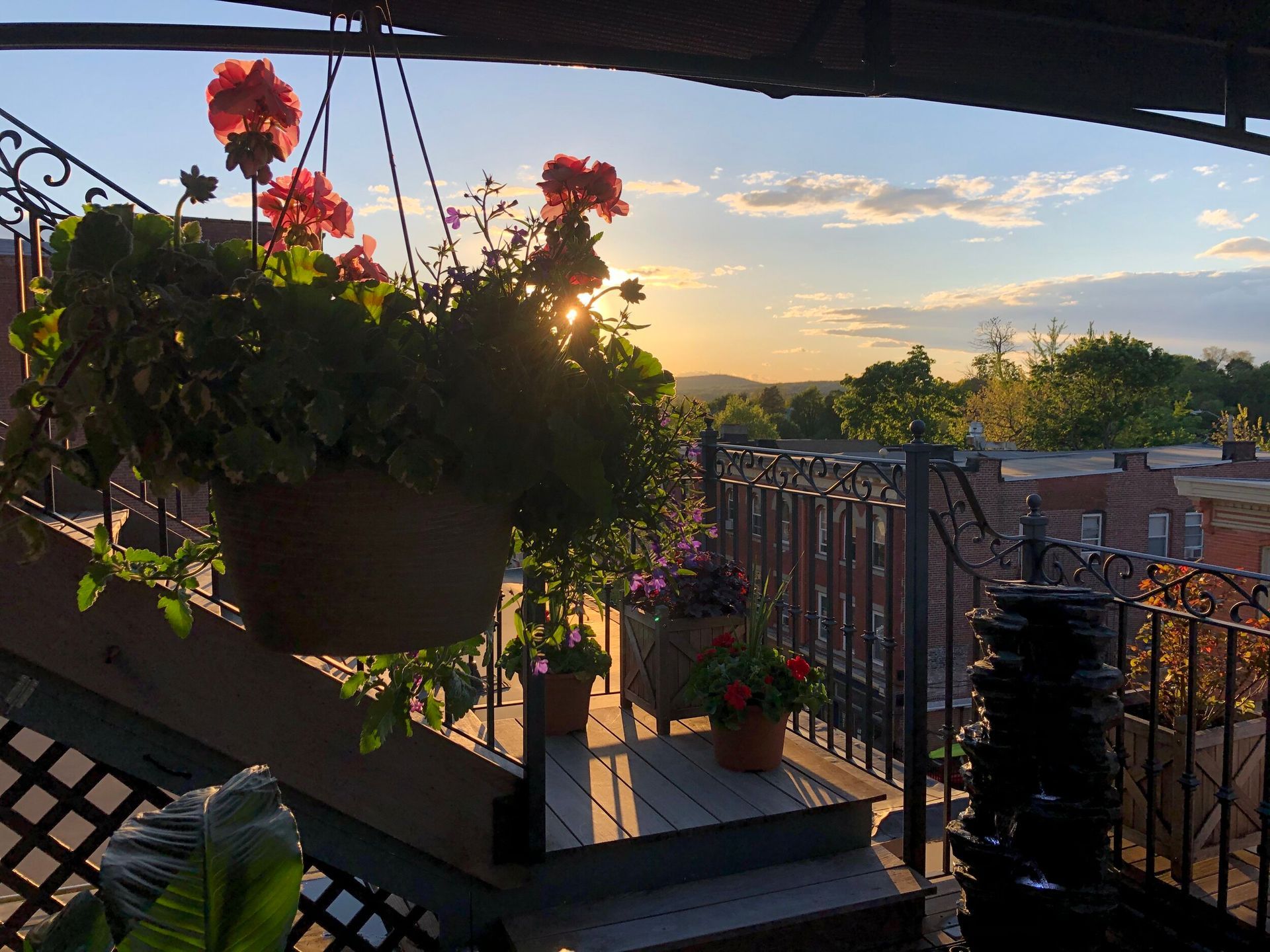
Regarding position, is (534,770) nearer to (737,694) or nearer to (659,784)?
(659,784)

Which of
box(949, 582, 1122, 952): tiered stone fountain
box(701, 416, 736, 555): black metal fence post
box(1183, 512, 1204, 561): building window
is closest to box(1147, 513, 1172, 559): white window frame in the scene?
box(1183, 512, 1204, 561): building window

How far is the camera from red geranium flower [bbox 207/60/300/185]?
1.02 metres

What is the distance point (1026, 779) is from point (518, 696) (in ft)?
7.86

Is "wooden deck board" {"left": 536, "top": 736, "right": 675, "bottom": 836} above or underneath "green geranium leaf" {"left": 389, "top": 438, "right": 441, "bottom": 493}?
underneath

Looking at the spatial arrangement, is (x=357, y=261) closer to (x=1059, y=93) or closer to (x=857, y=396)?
(x=1059, y=93)

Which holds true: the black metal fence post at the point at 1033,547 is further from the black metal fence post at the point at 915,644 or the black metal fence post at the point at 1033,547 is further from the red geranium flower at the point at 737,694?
the red geranium flower at the point at 737,694

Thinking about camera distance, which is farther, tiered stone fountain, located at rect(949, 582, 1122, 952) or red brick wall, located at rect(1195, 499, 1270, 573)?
red brick wall, located at rect(1195, 499, 1270, 573)

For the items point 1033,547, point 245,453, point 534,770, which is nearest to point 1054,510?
point 1033,547

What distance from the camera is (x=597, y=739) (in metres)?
3.53

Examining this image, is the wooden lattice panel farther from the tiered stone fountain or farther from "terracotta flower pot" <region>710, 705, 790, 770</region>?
the tiered stone fountain

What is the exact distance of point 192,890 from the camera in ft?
3.01

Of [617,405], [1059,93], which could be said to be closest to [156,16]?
[617,405]

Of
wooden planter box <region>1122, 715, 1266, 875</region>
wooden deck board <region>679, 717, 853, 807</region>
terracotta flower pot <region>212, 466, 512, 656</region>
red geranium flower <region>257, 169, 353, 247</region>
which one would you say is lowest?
wooden planter box <region>1122, 715, 1266, 875</region>

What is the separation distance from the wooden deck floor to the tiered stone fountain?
77 centimetres
